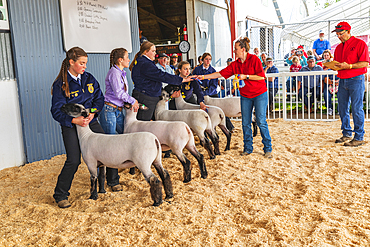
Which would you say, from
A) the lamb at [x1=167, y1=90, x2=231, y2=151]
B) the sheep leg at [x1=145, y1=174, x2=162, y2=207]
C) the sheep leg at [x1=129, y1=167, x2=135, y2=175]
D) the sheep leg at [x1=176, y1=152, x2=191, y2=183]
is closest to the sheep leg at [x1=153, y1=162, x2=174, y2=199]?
the sheep leg at [x1=145, y1=174, x2=162, y2=207]

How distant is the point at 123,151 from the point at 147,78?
1378mm

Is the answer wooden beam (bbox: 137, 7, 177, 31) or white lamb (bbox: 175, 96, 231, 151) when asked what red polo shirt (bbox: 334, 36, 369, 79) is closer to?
white lamb (bbox: 175, 96, 231, 151)

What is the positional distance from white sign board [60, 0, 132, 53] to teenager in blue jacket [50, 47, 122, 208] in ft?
8.58

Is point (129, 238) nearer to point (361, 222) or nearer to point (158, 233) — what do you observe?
point (158, 233)

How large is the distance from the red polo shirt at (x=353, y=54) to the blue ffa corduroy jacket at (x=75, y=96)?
13.3ft

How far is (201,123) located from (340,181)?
207 cm

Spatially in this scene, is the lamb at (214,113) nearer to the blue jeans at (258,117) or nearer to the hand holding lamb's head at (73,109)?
the blue jeans at (258,117)

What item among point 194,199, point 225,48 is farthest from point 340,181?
point 225,48

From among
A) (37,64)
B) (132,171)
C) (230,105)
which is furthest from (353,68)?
(37,64)

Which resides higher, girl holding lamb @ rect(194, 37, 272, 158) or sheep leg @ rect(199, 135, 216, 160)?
girl holding lamb @ rect(194, 37, 272, 158)

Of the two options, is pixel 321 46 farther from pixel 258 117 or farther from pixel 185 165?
pixel 185 165

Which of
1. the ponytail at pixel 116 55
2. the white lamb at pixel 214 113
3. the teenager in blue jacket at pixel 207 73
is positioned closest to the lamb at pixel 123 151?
the ponytail at pixel 116 55

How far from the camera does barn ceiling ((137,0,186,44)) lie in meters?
13.8

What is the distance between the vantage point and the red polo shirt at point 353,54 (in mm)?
4969
